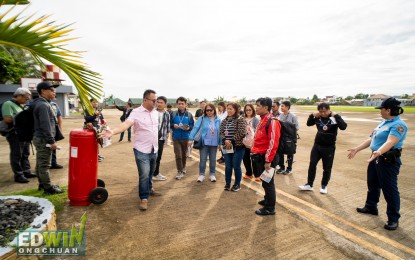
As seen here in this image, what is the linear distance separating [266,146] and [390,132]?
186 centimetres

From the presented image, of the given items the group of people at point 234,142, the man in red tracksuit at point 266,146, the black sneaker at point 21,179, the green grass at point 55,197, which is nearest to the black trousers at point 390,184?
the group of people at point 234,142

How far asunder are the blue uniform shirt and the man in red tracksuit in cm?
159

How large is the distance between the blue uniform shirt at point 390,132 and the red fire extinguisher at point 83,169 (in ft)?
15.1

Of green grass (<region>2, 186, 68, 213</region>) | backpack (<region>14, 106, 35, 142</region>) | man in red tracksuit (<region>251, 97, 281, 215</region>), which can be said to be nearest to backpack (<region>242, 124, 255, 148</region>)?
man in red tracksuit (<region>251, 97, 281, 215</region>)

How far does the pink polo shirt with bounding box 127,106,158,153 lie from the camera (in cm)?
402

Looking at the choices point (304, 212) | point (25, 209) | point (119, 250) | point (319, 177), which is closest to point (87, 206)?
point (25, 209)

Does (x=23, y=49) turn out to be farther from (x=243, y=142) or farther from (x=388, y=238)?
(x=388, y=238)

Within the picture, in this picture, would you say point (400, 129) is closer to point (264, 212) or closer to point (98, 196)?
point (264, 212)

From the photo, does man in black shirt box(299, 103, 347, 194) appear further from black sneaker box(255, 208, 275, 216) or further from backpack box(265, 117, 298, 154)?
black sneaker box(255, 208, 275, 216)

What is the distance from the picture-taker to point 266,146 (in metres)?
4.00

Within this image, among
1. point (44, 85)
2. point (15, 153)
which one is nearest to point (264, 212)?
point (44, 85)

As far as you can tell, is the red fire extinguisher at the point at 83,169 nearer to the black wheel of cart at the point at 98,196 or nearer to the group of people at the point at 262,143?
the black wheel of cart at the point at 98,196

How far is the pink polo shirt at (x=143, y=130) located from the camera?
4016 mm

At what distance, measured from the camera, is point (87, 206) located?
391 cm
